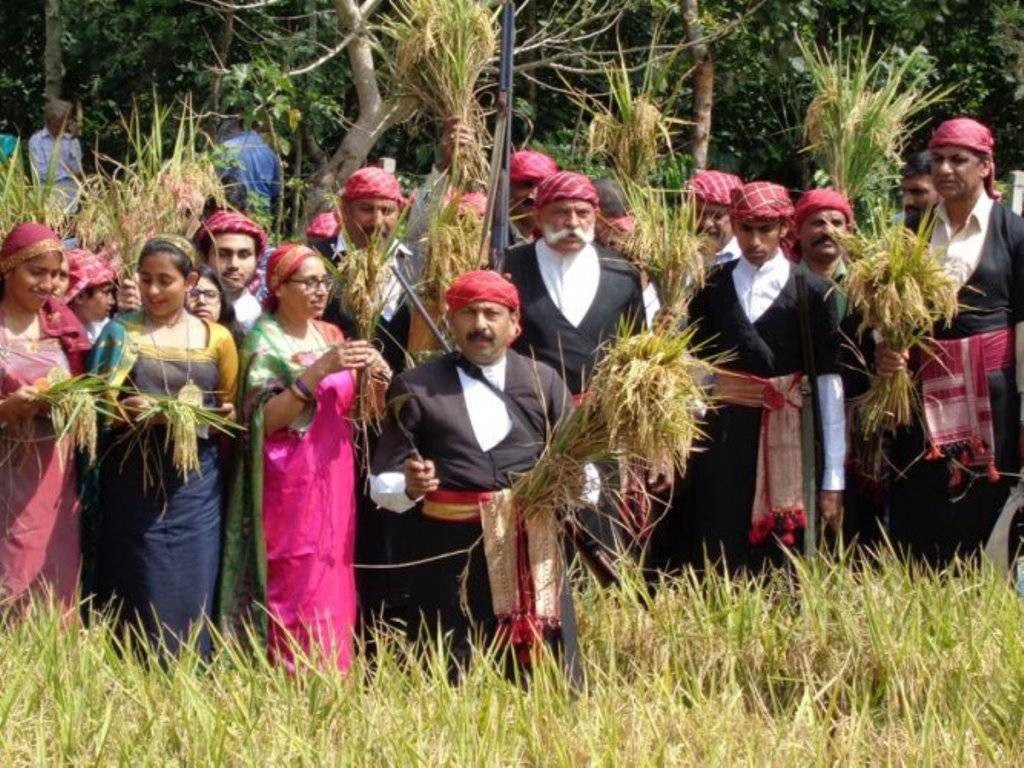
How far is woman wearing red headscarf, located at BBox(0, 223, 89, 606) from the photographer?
17.3 ft

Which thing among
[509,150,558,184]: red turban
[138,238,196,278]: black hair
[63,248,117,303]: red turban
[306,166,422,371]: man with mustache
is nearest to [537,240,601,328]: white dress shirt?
[306,166,422,371]: man with mustache

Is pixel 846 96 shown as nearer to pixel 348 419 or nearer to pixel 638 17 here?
pixel 348 419

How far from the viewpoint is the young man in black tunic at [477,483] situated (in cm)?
495

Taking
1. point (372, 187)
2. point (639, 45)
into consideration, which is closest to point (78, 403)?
point (372, 187)

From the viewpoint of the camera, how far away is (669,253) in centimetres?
567

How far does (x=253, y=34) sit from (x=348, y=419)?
202 inches

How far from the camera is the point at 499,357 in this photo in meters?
5.08

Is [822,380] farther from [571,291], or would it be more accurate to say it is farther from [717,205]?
[717,205]

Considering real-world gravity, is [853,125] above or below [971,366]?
above

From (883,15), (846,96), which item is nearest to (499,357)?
(846,96)

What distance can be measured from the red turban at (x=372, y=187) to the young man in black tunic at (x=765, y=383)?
984 mm

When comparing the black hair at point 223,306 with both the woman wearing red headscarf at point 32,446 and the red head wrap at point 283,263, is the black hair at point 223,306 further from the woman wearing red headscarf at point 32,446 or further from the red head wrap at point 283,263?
the woman wearing red headscarf at point 32,446

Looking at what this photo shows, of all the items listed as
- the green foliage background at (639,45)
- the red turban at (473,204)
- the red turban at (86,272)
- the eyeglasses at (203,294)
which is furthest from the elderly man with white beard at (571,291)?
the green foliage background at (639,45)

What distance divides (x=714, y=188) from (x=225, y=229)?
1771mm
